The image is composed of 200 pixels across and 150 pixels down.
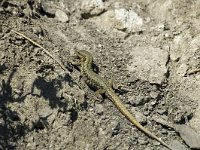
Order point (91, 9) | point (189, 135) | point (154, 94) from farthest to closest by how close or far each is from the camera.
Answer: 1. point (91, 9)
2. point (154, 94)
3. point (189, 135)

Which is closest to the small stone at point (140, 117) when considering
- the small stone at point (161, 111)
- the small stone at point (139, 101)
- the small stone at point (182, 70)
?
the small stone at point (139, 101)

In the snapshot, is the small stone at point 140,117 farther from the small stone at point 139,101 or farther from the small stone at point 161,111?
the small stone at point 161,111

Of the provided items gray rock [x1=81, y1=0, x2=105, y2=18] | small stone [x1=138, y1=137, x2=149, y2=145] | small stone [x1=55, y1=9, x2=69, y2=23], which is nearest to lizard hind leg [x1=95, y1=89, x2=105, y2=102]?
small stone [x1=138, y1=137, x2=149, y2=145]

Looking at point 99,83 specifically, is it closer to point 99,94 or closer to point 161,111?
point 99,94

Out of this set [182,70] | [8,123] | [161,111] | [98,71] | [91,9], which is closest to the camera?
[8,123]

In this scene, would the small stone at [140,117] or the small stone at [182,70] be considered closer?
the small stone at [140,117]

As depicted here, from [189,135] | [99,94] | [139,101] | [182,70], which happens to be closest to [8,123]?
[99,94]
